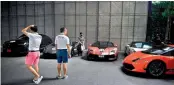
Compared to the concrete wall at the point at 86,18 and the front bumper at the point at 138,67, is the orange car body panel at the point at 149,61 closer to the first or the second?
the front bumper at the point at 138,67

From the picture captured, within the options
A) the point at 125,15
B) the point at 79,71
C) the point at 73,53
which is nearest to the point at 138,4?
the point at 125,15

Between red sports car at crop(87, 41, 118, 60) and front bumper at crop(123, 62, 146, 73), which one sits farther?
red sports car at crop(87, 41, 118, 60)

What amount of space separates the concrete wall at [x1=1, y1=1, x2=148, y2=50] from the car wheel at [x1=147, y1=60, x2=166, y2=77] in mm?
7274

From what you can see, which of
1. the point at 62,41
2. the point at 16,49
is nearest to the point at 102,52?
the point at 62,41

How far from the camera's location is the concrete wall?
1390 centimetres

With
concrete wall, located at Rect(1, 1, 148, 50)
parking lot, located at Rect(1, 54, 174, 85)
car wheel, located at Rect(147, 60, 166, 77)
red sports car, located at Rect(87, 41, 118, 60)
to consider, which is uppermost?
concrete wall, located at Rect(1, 1, 148, 50)

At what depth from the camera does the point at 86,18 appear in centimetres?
1450

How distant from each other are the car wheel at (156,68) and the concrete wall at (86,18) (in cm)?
727

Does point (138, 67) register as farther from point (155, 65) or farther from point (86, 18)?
point (86, 18)

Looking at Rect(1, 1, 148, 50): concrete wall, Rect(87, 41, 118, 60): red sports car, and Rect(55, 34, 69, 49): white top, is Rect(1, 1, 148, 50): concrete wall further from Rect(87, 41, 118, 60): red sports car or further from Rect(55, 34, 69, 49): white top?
Rect(55, 34, 69, 49): white top

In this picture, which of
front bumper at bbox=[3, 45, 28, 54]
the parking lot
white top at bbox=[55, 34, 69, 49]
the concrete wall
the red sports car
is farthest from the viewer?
the concrete wall

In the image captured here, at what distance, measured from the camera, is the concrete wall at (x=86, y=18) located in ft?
45.6

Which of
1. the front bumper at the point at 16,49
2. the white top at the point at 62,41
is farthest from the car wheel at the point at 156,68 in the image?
the front bumper at the point at 16,49

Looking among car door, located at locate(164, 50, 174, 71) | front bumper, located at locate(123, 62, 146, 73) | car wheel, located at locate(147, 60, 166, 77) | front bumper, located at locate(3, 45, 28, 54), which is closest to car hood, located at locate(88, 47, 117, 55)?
front bumper, located at locate(123, 62, 146, 73)
